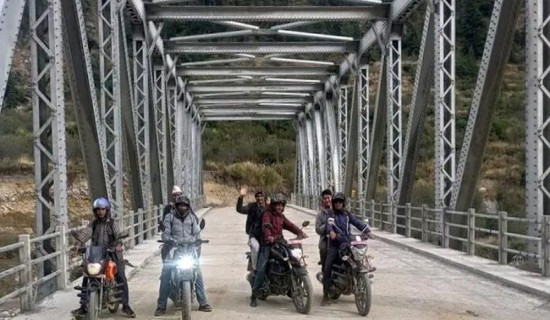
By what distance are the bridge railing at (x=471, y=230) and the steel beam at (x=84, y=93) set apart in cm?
628

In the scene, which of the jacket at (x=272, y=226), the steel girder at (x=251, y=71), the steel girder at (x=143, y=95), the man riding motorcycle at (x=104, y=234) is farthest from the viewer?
the steel girder at (x=251, y=71)

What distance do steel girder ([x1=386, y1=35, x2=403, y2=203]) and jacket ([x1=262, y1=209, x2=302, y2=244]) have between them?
12176 millimetres

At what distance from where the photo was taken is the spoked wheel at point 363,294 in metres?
7.68

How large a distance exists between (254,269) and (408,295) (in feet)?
6.41

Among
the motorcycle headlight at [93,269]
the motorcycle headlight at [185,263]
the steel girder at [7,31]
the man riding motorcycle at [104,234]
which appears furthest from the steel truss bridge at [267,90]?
the motorcycle headlight at [185,263]

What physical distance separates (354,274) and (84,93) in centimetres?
566

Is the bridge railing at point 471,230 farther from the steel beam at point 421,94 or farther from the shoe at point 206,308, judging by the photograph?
the shoe at point 206,308

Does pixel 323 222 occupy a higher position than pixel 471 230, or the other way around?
pixel 323 222

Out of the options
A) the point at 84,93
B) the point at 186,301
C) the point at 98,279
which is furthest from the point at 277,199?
the point at 84,93

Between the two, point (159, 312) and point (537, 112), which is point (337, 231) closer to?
point (159, 312)

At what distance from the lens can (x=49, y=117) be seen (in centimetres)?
954

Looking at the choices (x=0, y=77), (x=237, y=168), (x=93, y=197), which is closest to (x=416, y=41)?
(x=237, y=168)

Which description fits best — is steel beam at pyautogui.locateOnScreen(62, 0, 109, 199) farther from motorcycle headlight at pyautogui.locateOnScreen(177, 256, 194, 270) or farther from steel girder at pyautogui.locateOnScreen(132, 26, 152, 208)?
steel girder at pyautogui.locateOnScreen(132, 26, 152, 208)

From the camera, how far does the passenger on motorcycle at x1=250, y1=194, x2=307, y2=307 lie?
851 centimetres
